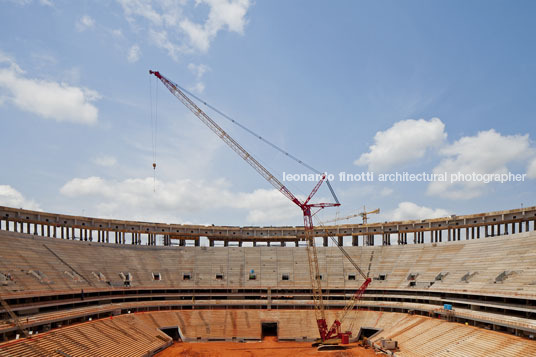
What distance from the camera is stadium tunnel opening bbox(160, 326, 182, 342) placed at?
69688 millimetres

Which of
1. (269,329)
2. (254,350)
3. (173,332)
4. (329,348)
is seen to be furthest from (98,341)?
(329,348)

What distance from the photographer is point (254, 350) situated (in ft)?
207

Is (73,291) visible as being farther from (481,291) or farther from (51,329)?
(481,291)

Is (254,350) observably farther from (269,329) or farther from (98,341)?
(98,341)

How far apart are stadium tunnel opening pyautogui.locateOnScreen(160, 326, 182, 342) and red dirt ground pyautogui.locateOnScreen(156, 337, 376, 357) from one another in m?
2.85

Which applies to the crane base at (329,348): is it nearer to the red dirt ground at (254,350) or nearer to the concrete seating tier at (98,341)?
the red dirt ground at (254,350)

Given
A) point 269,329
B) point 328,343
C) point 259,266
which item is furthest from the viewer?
point 259,266

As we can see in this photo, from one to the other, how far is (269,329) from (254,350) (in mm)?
11874

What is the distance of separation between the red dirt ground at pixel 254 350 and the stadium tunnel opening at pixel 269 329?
4.94m

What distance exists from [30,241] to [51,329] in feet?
76.0

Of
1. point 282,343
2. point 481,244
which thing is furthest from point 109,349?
point 481,244

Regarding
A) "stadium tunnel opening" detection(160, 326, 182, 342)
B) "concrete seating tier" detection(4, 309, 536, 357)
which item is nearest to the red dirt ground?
"concrete seating tier" detection(4, 309, 536, 357)

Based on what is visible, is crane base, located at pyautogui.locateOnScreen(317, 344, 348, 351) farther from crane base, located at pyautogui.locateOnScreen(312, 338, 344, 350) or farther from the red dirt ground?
the red dirt ground

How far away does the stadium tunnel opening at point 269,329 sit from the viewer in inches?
2904
